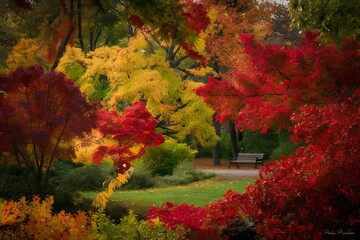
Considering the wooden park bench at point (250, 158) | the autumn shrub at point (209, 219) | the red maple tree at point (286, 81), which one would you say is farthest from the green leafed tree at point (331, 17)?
the wooden park bench at point (250, 158)

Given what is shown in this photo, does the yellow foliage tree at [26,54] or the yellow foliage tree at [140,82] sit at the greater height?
the yellow foliage tree at [26,54]

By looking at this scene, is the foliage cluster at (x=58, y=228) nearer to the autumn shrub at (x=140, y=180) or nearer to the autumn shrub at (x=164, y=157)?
the autumn shrub at (x=140, y=180)

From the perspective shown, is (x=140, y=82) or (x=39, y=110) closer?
(x=39, y=110)

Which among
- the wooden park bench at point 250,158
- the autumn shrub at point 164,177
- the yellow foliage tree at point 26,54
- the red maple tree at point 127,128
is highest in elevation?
the yellow foliage tree at point 26,54

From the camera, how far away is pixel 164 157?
21.6 meters

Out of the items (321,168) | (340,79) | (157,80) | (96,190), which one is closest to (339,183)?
(321,168)

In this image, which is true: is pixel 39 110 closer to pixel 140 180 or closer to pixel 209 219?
pixel 209 219

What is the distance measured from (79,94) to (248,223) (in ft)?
19.9

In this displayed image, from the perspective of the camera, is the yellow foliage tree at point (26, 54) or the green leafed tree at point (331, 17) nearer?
the green leafed tree at point (331, 17)

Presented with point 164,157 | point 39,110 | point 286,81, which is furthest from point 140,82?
point 286,81

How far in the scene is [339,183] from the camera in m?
6.41

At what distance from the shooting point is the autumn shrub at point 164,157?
829 inches

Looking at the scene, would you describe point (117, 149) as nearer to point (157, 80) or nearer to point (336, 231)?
point (157, 80)

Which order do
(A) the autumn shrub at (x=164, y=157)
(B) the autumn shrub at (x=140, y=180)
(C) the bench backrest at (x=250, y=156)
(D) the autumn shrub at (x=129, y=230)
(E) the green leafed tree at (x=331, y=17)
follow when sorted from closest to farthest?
(D) the autumn shrub at (x=129, y=230), (E) the green leafed tree at (x=331, y=17), (B) the autumn shrub at (x=140, y=180), (A) the autumn shrub at (x=164, y=157), (C) the bench backrest at (x=250, y=156)
